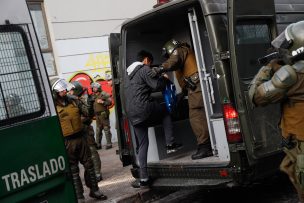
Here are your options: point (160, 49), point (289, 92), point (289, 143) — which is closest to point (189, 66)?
point (160, 49)

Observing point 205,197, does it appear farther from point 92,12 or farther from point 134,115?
point 92,12

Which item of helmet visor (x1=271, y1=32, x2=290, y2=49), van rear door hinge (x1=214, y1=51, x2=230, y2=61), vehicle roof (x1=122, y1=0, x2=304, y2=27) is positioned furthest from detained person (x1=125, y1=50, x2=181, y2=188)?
helmet visor (x1=271, y1=32, x2=290, y2=49)

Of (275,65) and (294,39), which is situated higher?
(294,39)

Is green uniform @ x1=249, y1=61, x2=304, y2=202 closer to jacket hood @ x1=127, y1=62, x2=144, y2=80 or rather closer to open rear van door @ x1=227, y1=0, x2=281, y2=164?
open rear van door @ x1=227, y1=0, x2=281, y2=164

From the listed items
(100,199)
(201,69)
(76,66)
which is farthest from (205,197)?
(76,66)

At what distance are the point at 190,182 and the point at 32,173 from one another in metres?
2.37

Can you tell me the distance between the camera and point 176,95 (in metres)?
6.32

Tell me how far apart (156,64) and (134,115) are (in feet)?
4.05

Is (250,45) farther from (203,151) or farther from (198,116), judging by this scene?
(203,151)

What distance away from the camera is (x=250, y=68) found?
15.3 ft

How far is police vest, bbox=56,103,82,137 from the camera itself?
5898mm

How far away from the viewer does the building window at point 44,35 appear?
11.3 metres

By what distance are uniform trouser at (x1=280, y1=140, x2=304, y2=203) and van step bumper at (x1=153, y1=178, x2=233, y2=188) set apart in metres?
1.02

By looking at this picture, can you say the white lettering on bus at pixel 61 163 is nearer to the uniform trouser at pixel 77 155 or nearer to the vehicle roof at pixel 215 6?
the vehicle roof at pixel 215 6
